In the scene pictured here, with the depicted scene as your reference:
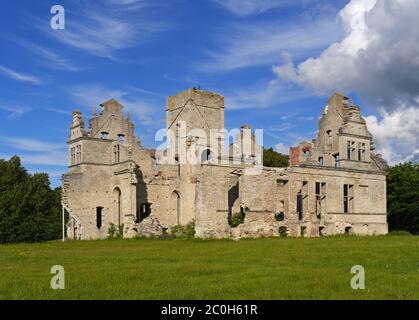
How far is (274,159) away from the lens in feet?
216

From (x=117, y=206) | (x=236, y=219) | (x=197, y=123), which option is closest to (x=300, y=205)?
(x=236, y=219)

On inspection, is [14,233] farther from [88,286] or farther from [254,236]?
[88,286]

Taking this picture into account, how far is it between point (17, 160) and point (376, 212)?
3423 cm

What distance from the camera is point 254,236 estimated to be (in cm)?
4216

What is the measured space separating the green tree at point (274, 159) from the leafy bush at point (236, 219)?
68.7 feet

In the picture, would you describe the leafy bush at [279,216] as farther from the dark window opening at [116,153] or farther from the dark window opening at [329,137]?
the dark window opening at [116,153]

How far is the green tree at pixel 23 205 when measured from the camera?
49.1 meters

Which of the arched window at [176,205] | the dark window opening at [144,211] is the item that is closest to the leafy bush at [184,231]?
the arched window at [176,205]

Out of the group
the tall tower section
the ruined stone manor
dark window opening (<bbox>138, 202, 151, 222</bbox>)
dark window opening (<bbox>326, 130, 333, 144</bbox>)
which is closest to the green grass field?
the ruined stone manor

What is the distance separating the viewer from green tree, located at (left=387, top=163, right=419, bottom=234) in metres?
52.7

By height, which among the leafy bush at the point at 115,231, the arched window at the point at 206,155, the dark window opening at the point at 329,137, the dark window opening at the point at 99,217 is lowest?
the leafy bush at the point at 115,231
